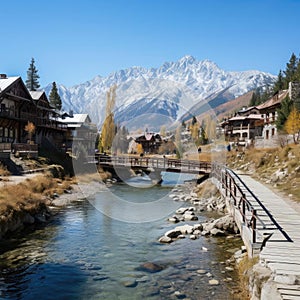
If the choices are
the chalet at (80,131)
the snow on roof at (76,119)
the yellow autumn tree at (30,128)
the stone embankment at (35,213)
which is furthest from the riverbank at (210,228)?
the snow on roof at (76,119)

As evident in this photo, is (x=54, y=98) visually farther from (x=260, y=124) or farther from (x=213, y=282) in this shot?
(x=213, y=282)

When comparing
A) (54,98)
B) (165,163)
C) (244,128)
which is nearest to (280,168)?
(165,163)

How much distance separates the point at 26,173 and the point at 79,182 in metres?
7.83

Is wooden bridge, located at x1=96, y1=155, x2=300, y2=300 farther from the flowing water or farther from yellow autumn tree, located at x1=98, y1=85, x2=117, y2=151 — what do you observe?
yellow autumn tree, located at x1=98, y1=85, x2=117, y2=151

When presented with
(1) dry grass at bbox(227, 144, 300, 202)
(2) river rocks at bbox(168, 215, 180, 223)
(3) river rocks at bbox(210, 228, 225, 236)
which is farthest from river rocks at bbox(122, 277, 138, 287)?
(1) dry grass at bbox(227, 144, 300, 202)

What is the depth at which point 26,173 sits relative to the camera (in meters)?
32.5

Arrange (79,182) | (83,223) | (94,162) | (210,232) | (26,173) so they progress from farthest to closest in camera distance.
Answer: (94,162)
(79,182)
(26,173)
(83,223)
(210,232)

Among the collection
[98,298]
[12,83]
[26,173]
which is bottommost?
[98,298]

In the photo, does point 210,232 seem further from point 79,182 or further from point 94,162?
point 94,162

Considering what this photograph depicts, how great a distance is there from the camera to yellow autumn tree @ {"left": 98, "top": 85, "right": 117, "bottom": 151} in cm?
5631

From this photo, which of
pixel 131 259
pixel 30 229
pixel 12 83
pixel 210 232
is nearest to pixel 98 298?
pixel 131 259

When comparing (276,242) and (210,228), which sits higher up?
(276,242)

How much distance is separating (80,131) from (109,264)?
54992mm

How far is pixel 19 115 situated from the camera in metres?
44.7
